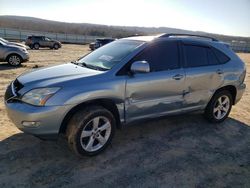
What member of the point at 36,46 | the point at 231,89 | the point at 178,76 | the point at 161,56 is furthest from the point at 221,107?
the point at 36,46

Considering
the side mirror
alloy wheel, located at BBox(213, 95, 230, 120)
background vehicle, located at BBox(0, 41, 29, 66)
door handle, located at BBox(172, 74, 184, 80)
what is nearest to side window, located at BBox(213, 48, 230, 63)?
alloy wheel, located at BBox(213, 95, 230, 120)

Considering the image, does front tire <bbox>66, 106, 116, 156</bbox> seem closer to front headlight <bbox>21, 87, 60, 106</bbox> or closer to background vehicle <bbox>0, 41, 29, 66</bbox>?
front headlight <bbox>21, 87, 60, 106</bbox>

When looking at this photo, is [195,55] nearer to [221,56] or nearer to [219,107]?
[221,56]

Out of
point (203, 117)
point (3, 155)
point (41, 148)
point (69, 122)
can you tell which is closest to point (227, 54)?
point (203, 117)

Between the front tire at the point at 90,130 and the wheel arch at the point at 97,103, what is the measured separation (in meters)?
0.06

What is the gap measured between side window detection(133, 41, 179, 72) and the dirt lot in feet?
4.32

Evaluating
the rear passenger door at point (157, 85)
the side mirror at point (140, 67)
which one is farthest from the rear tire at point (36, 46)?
the side mirror at point (140, 67)

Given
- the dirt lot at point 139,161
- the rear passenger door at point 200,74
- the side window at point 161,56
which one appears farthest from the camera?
the rear passenger door at point 200,74

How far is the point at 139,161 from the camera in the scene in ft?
13.0

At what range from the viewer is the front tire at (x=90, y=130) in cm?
368

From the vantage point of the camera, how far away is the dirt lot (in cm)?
343

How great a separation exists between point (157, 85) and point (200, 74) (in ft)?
3.64

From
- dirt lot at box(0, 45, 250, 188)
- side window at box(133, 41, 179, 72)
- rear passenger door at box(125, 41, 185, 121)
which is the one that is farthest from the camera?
side window at box(133, 41, 179, 72)

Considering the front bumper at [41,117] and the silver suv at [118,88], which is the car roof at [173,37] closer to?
the silver suv at [118,88]
